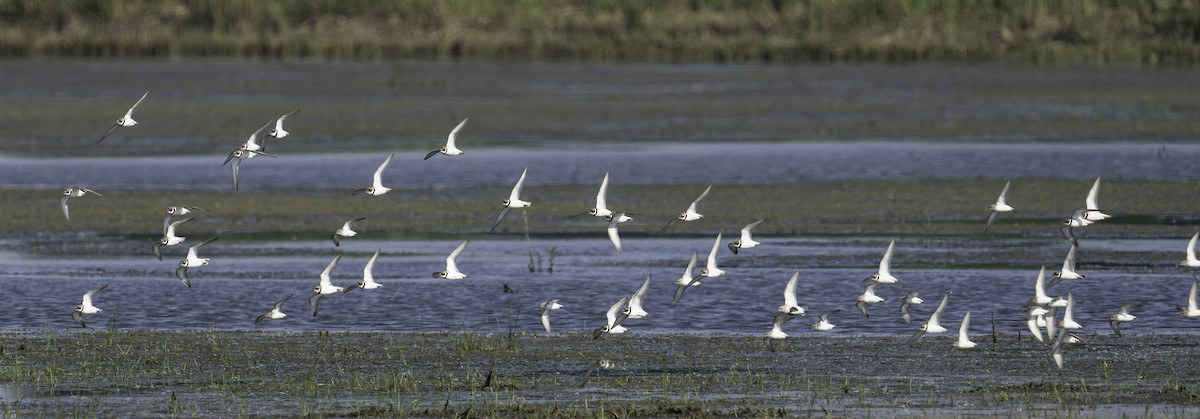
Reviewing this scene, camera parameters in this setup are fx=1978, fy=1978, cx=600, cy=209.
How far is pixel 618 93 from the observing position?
4453cm

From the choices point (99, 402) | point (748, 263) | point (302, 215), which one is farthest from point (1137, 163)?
point (99, 402)

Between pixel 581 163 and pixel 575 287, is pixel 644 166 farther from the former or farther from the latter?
pixel 575 287

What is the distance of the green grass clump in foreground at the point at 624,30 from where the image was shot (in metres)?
53.2

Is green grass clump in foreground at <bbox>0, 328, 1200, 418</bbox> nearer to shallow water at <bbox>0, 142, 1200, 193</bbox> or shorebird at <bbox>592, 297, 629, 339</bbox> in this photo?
shorebird at <bbox>592, 297, 629, 339</bbox>

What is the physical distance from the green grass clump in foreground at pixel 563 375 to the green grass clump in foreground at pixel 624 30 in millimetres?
36403

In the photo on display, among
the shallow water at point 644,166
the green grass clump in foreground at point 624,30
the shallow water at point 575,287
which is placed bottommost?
the green grass clump in foreground at point 624,30

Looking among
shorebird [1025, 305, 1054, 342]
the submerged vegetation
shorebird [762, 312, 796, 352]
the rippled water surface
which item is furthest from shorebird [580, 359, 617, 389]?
the submerged vegetation

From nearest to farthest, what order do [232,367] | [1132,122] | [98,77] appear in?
[232,367], [1132,122], [98,77]

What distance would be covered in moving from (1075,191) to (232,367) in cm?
1585

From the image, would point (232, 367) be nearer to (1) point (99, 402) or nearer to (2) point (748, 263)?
(1) point (99, 402)

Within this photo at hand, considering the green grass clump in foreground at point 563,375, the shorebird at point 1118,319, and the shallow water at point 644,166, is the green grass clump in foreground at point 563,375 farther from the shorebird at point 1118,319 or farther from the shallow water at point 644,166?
the shallow water at point 644,166

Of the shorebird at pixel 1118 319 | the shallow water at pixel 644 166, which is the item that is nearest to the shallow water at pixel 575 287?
the shorebird at pixel 1118 319

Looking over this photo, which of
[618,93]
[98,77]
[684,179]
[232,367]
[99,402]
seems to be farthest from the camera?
[98,77]

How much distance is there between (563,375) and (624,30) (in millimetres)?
41720
